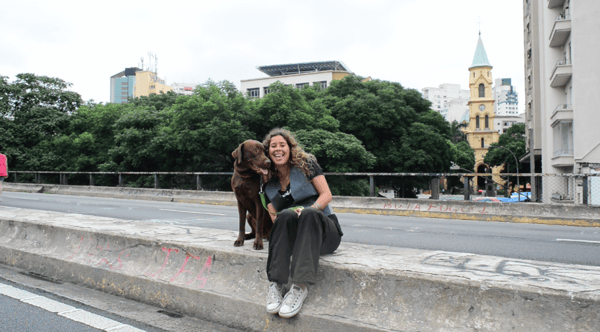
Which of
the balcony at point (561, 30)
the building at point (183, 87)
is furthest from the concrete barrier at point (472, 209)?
the building at point (183, 87)

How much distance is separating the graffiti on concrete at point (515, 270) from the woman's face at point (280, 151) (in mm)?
1415

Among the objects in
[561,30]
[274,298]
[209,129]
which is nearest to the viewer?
[274,298]

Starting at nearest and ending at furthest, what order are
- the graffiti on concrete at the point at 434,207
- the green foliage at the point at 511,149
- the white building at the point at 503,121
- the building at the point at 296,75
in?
the graffiti on concrete at the point at 434,207
the green foliage at the point at 511,149
the building at the point at 296,75
the white building at the point at 503,121

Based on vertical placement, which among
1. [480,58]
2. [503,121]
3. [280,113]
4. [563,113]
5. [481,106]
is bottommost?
[563,113]

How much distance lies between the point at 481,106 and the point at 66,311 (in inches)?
4238

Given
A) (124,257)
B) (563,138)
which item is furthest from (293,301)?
(563,138)

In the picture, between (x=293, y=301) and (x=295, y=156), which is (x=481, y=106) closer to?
(x=295, y=156)

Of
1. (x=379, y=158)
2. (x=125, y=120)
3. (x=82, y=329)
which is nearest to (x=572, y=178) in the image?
(x=82, y=329)

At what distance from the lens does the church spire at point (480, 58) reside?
326 feet

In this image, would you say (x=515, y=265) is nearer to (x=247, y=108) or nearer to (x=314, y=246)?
(x=314, y=246)

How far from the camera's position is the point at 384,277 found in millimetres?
3014

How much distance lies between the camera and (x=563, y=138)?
28.3m

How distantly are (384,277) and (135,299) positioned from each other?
2.51 metres

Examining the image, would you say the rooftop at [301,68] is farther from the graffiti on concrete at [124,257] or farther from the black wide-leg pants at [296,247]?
the black wide-leg pants at [296,247]
